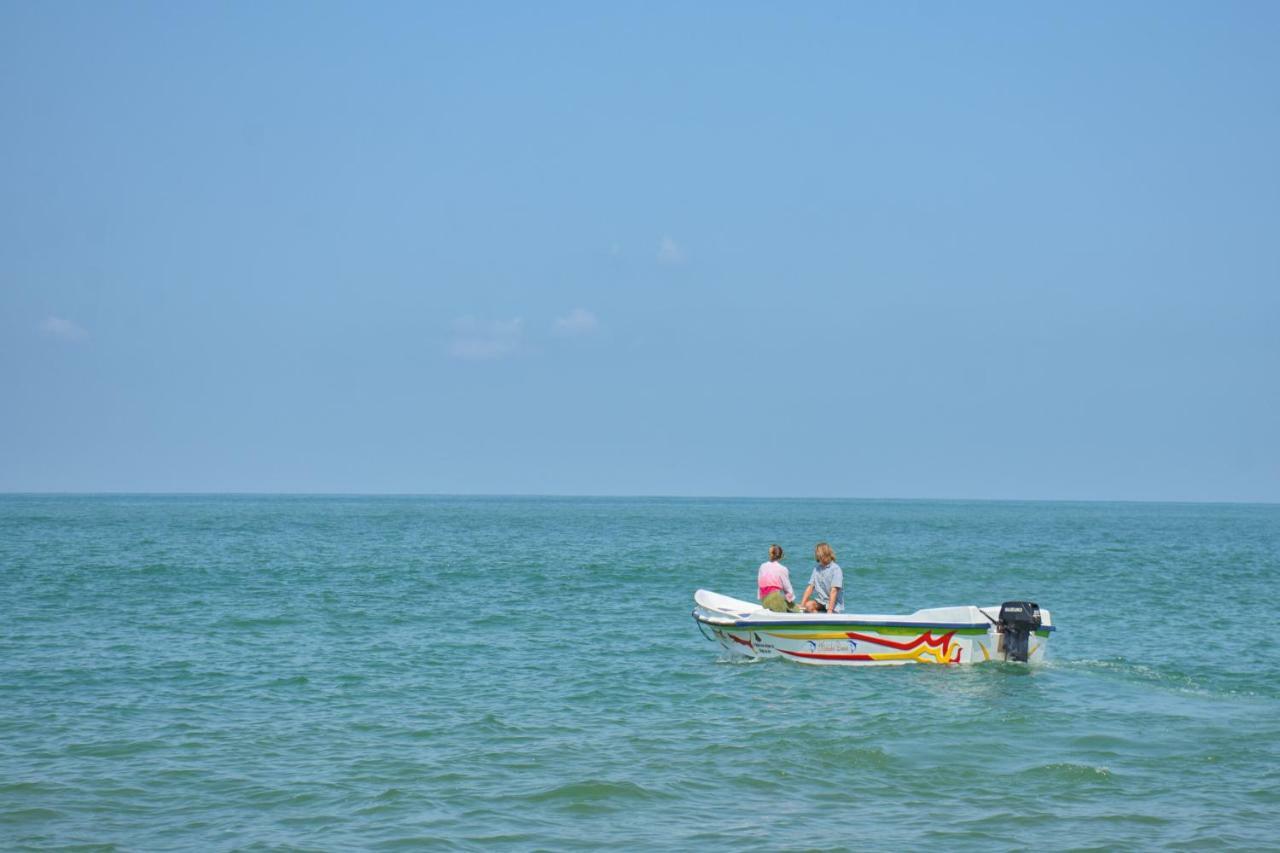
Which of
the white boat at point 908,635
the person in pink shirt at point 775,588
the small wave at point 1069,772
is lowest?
the small wave at point 1069,772

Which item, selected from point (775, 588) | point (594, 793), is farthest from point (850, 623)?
point (594, 793)

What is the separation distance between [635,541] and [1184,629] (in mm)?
43671

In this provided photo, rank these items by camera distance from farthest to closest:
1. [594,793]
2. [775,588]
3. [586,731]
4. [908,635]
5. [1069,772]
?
1. [775,588]
2. [908,635]
3. [586,731]
4. [1069,772]
5. [594,793]

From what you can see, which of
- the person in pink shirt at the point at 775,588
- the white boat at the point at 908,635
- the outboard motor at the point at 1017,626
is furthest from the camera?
the person in pink shirt at the point at 775,588

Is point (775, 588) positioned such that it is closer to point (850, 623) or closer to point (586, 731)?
point (850, 623)

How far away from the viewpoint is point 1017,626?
65.3 feet

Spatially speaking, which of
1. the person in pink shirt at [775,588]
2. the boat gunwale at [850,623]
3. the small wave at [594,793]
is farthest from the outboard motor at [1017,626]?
the small wave at [594,793]

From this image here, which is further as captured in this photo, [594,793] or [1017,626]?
[1017,626]

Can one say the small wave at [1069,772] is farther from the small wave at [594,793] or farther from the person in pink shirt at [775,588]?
the person in pink shirt at [775,588]

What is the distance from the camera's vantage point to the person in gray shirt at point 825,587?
69.8 ft

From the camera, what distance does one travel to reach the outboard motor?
19859 mm

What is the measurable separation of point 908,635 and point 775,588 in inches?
102

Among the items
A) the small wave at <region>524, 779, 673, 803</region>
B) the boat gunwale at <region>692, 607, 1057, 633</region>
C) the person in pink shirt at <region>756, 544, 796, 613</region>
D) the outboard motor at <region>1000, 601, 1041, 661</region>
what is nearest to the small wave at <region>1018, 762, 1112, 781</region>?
the small wave at <region>524, 779, 673, 803</region>

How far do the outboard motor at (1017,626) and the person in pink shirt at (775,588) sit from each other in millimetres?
3603
